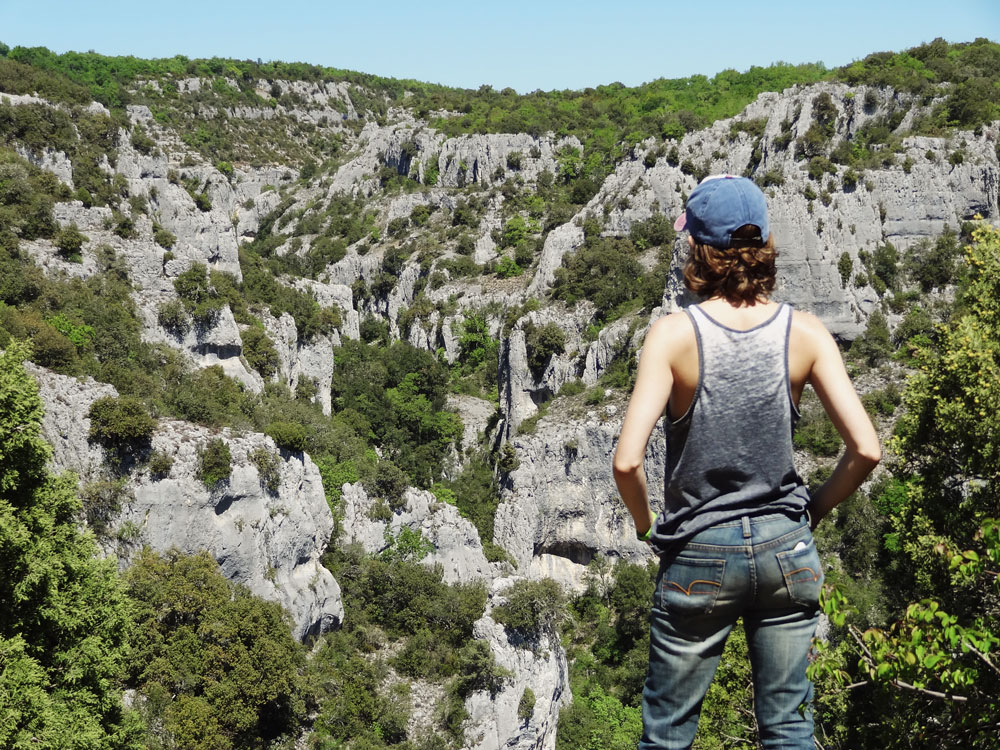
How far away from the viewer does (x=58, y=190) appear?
38219 millimetres

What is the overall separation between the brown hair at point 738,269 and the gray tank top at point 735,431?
0.15 m

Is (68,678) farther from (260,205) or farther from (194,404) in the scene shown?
(260,205)

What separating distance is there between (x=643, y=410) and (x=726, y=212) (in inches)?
37.8

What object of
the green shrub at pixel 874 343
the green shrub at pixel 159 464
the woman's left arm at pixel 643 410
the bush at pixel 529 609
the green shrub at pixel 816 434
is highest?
the woman's left arm at pixel 643 410

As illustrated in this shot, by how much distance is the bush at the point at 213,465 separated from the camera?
26.0 meters

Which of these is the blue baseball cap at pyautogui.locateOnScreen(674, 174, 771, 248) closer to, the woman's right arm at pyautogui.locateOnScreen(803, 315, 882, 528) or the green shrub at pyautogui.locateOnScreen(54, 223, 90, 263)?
the woman's right arm at pyautogui.locateOnScreen(803, 315, 882, 528)

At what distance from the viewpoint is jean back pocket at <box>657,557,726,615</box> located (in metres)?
2.85

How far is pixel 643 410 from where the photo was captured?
275 centimetres

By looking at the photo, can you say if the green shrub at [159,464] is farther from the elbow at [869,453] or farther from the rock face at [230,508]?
the elbow at [869,453]

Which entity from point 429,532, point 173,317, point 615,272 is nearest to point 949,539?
point 429,532

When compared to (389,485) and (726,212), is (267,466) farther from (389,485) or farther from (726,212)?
(726,212)

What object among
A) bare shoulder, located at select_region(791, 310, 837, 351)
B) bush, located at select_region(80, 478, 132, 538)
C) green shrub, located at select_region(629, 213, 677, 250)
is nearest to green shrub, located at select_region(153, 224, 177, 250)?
bush, located at select_region(80, 478, 132, 538)

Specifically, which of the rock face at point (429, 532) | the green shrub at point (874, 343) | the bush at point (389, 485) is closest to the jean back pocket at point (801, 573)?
the rock face at point (429, 532)

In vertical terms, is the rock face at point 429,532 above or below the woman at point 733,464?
below
